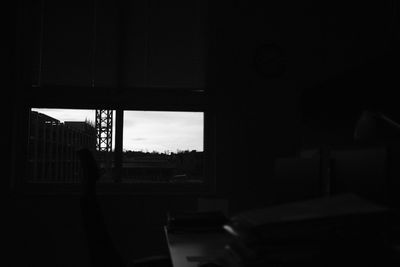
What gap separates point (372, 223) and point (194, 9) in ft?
10.7

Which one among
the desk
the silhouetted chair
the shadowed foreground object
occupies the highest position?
the shadowed foreground object

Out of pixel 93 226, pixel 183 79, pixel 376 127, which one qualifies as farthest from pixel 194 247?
pixel 183 79

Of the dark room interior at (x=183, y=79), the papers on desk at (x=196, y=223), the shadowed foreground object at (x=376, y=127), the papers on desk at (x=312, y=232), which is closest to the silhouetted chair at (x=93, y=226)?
the papers on desk at (x=196, y=223)

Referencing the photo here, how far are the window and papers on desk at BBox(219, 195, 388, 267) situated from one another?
2.77 metres

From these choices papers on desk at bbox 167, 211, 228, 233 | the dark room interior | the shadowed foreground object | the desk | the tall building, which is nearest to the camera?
the shadowed foreground object

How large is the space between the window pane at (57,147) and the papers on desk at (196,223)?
1609 mm

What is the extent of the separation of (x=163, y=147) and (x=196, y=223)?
1.63m

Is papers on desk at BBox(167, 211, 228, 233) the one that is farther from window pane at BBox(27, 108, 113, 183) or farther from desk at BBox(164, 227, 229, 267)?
window pane at BBox(27, 108, 113, 183)

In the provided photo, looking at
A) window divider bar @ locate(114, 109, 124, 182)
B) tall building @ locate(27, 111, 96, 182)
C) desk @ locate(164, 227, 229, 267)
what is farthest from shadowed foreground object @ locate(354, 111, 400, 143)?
tall building @ locate(27, 111, 96, 182)

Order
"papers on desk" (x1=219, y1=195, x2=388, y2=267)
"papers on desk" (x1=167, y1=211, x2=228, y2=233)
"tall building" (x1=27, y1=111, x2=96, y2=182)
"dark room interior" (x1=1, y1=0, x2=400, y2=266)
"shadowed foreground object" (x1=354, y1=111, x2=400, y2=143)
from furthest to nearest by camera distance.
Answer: "tall building" (x1=27, y1=111, x2=96, y2=182) < "dark room interior" (x1=1, y1=0, x2=400, y2=266) < "papers on desk" (x1=167, y1=211, x2=228, y2=233) < "shadowed foreground object" (x1=354, y1=111, x2=400, y2=143) < "papers on desk" (x1=219, y1=195, x2=388, y2=267)

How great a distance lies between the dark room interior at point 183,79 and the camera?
3.51 meters

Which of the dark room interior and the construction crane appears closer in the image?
the dark room interior

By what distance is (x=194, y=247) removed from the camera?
1771 millimetres

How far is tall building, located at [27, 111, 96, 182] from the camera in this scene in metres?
3.63
